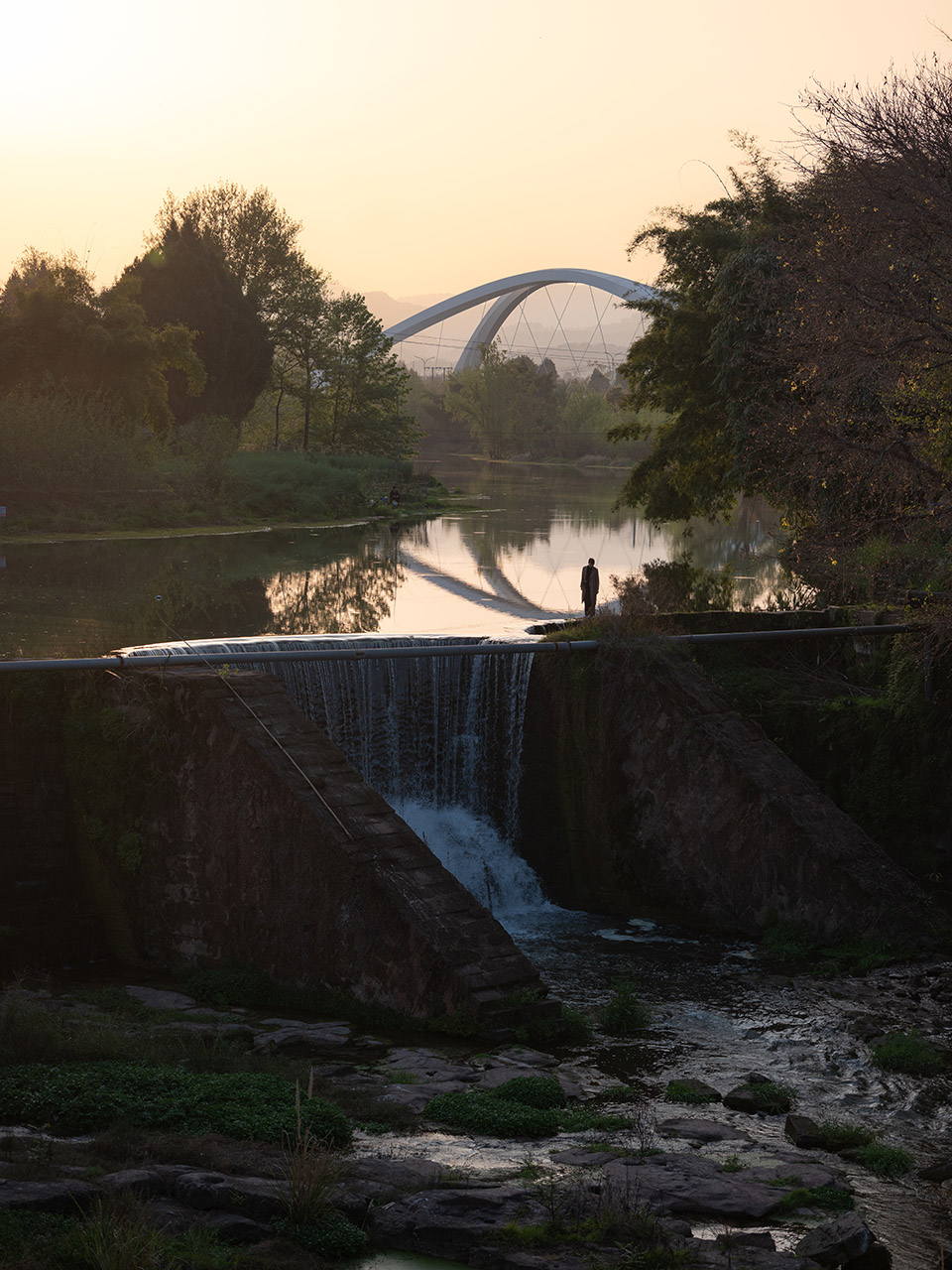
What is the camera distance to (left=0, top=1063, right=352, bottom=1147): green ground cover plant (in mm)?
7426

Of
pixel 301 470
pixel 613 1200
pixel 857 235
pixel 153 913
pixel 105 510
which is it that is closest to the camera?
pixel 613 1200

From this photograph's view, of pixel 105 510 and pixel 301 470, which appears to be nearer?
pixel 105 510

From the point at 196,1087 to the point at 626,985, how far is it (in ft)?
15.4

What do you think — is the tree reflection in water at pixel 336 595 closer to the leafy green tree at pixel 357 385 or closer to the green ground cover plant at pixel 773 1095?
the green ground cover plant at pixel 773 1095

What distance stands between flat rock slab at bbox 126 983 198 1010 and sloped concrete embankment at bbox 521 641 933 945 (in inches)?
226

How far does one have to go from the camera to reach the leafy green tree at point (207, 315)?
200 ft

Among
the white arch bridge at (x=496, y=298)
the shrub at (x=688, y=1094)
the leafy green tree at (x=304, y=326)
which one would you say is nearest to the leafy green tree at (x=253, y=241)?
the leafy green tree at (x=304, y=326)

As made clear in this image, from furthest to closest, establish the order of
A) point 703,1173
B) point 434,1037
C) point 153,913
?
point 153,913 < point 434,1037 < point 703,1173

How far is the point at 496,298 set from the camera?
136 meters

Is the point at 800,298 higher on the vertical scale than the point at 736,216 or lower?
lower

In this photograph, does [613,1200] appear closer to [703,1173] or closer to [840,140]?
[703,1173]

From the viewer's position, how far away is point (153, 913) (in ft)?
42.2

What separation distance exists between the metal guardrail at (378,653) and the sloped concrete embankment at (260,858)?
355mm

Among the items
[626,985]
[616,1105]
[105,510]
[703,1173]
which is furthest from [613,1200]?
[105,510]
